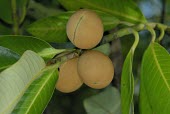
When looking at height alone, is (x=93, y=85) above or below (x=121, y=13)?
below

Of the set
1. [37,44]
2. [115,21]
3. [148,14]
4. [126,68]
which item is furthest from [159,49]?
[148,14]

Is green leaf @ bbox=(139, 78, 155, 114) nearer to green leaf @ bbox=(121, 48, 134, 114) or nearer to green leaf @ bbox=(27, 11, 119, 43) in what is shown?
green leaf @ bbox=(121, 48, 134, 114)

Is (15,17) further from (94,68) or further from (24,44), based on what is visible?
(94,68)

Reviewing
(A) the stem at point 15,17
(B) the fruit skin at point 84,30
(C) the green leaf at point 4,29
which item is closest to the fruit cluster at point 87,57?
(B) the fruit skin at point 84,30

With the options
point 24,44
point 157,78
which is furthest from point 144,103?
point 24,44

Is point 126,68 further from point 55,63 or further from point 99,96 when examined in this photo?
point 99,96

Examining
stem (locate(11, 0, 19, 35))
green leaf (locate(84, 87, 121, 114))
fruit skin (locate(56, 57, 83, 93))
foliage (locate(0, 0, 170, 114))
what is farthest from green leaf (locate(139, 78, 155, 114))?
stem (locate(11, 0, 19, 35))
